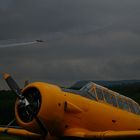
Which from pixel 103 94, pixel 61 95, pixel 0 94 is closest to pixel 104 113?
pixel 103 94

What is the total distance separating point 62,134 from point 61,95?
1.44m

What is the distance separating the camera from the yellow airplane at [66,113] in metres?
14.2

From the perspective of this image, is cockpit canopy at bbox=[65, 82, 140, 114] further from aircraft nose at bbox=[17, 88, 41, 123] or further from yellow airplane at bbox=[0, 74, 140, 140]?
aircraft nose at bbox=[17, 88, 41, 123]

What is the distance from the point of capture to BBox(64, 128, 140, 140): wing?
1431 cm

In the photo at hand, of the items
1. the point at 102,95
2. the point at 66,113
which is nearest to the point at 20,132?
the point at 66,113

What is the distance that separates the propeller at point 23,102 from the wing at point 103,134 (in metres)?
0.91

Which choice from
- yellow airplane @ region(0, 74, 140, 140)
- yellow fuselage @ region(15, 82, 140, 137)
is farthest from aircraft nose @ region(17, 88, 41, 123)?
yellow fuselage @ region(15, 82, 140, 137)

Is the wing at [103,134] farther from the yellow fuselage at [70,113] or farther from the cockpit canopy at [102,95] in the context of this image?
the cockpit canopy at [102,95]

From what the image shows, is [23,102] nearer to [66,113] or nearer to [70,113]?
[66,113]

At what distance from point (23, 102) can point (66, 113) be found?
4.91 feet

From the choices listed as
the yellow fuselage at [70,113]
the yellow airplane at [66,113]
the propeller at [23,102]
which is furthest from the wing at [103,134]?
the propeller at [23,102]

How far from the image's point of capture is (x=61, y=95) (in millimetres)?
14398

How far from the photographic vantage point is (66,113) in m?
14.7

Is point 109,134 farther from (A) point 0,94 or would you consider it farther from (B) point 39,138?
(A) point 0,94
